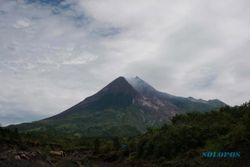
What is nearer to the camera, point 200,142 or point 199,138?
point 200,142

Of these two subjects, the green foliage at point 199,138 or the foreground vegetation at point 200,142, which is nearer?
the foreground vegetation at point 200,142

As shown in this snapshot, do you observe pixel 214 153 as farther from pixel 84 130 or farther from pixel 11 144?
pixel 84 130

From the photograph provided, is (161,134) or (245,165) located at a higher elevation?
(161,134)

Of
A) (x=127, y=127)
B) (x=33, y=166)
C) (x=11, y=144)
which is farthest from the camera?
(x=127, y=127)

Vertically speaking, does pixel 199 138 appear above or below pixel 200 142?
above

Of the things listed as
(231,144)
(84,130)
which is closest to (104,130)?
(84,130)

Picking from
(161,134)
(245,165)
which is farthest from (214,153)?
(161,134)

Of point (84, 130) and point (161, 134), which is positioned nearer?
point (161, 134)

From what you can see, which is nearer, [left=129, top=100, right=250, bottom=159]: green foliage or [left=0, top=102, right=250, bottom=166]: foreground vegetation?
[left=0, top=102, right=250, bottom=166]: foreground vegetation

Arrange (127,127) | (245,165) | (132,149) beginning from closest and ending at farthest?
(245,165), (132,149), (127,127)

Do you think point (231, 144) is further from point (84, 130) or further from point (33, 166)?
point (84, 130)
